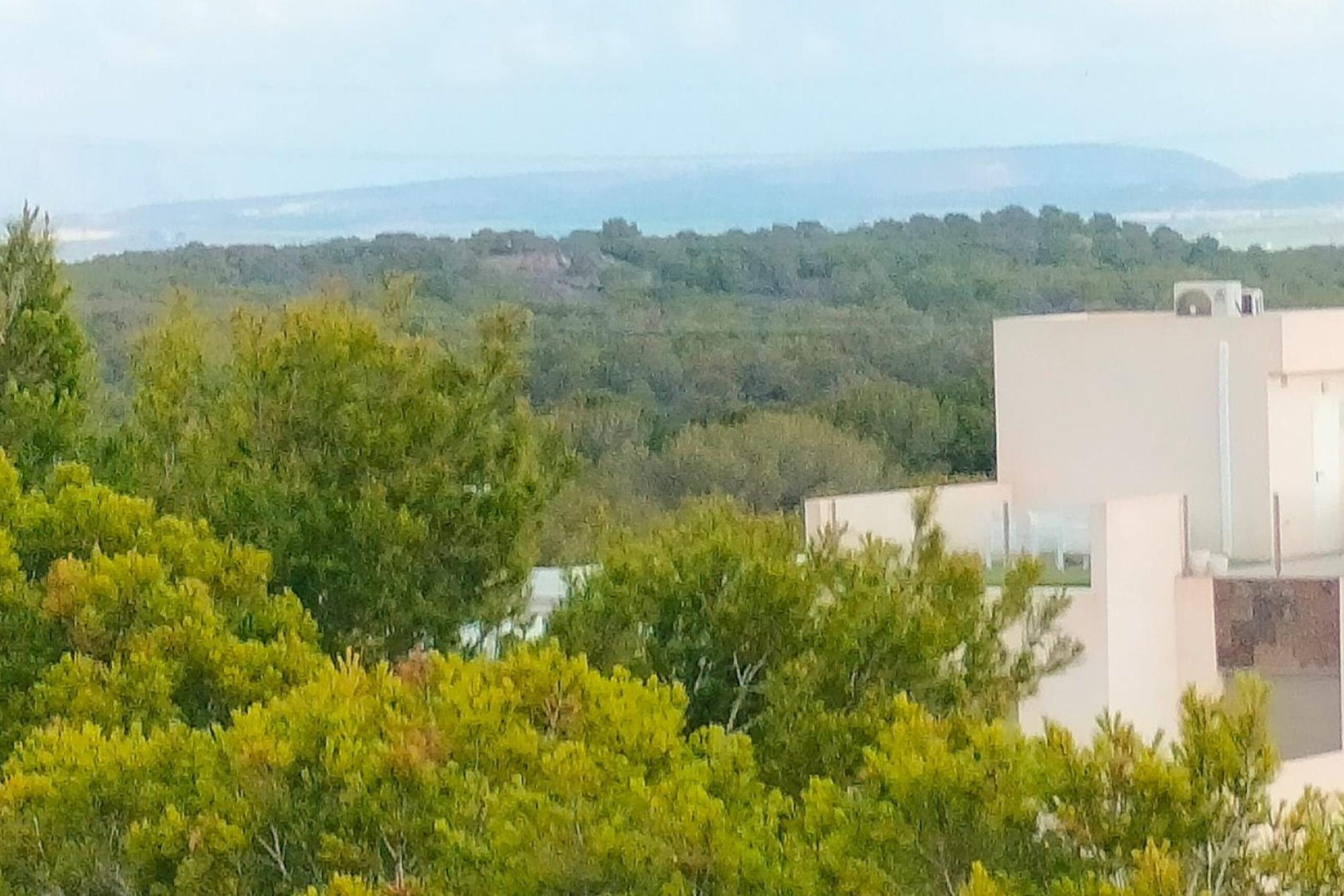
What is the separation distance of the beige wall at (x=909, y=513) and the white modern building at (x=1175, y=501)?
16 millimetres

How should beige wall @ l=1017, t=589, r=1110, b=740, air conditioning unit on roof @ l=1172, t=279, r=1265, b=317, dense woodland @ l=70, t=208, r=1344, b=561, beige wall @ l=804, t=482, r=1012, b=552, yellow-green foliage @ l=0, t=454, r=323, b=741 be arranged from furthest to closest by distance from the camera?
1. dense woodland @ l=70, t=208, r=1344, b=561
2. air conditioning unit on roof @ l=1172, t=279, r=1265, b=317
3. beige wall @ l=804, t=482, r=1012, b=552
4. beige wall @ l=1017, t=589, r=1110, b=740
5. yellow-green foliage @ l=0, t=454, r=323, b=741

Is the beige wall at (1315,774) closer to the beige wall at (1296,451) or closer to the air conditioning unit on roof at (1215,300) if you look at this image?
the beige wall at (1296,451)

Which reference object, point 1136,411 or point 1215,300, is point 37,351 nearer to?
point 1136,411

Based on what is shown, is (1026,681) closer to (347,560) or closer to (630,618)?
(630,618)

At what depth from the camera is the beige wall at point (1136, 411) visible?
588 inches

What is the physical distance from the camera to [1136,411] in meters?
15.5

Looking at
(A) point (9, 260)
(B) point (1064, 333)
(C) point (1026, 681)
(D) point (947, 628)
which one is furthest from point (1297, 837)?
(B) point (1064, 333)

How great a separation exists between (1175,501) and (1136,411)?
2.70 metres

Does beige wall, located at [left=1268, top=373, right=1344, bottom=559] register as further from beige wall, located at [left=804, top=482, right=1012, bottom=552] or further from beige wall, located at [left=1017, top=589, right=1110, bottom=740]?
beige wall, located at [left=1017, top=589, right=1110, bottom=740]

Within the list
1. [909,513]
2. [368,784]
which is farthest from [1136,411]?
[368,784]

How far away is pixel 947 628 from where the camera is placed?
6277mm

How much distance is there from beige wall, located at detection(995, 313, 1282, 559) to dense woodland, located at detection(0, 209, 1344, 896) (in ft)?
21.0

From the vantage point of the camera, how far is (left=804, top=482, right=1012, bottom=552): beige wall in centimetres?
1354

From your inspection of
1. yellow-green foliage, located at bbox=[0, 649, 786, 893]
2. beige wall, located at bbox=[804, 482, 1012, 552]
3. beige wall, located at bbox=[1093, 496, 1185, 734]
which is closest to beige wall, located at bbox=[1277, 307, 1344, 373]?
beige wall, located at bbox=[804, 482, 1012, 552]
